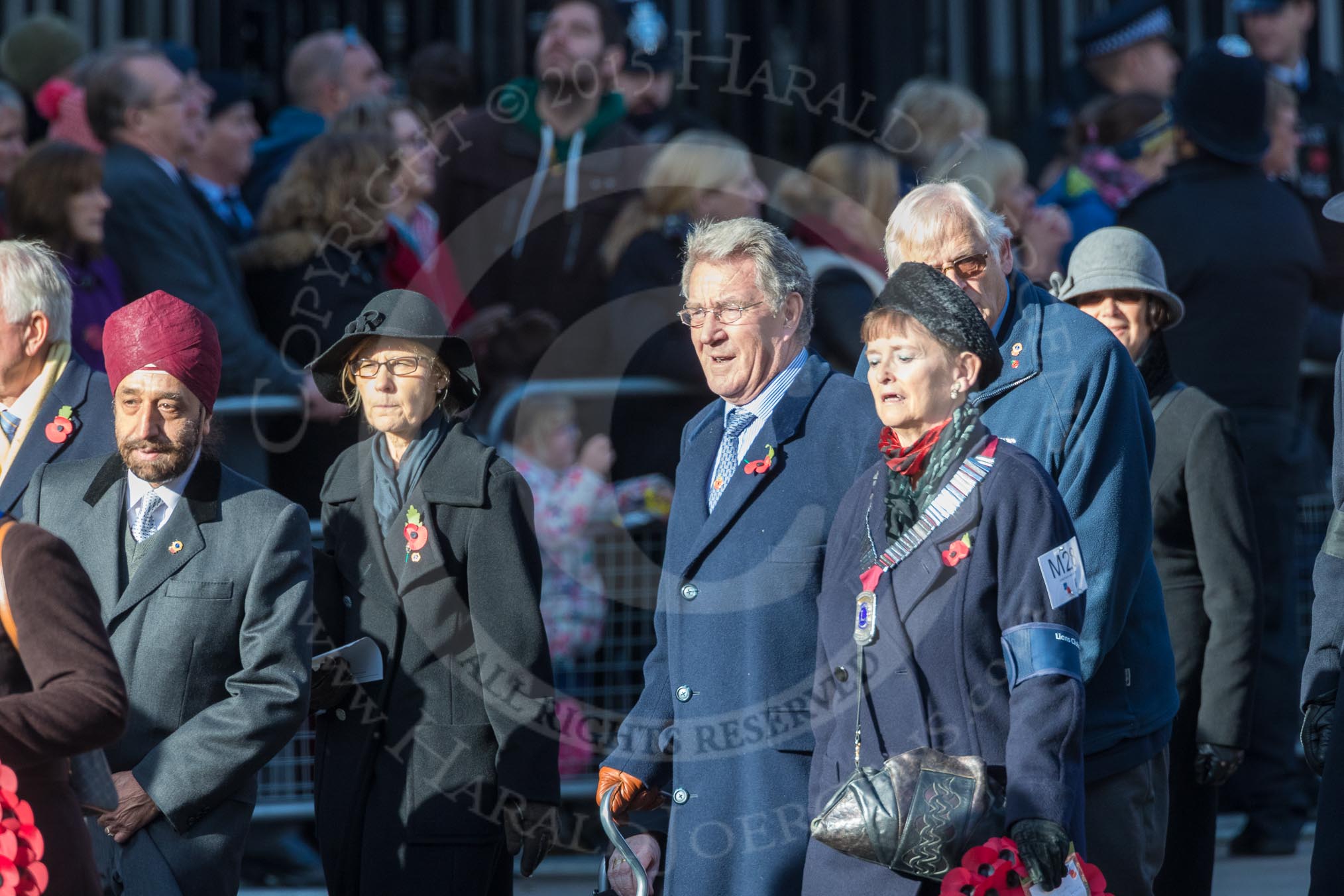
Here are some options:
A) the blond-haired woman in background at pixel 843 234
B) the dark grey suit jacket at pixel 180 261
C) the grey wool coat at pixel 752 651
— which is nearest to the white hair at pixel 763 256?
the grey wool coat at pixel 752 651

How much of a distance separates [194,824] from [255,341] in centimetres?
248

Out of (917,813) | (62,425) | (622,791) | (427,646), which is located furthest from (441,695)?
(917,813)

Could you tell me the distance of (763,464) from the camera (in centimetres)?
395

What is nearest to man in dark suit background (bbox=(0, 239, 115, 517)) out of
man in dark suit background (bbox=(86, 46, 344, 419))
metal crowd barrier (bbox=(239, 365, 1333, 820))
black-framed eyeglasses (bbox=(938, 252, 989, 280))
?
man in dark suit background (bbox=(86, 46, 344, 419))

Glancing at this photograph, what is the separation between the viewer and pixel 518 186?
6820 mm

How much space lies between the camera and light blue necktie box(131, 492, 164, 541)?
158 inches

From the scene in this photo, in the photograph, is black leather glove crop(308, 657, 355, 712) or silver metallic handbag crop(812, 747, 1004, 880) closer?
silver metallic handbag crop(812, 747, 1004, 880)

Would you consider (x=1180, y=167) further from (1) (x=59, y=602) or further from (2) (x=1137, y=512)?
(1) (x=59, y=602)

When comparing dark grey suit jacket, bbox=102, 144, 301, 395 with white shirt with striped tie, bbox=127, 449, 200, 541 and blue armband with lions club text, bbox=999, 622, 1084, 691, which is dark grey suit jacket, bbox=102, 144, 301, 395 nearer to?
white shirt with striped tie, bbox=127, 449, 200, 541

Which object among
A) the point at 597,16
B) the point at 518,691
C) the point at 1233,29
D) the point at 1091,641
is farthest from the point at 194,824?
the point at 1233,29

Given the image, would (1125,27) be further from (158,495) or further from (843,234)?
(158,495)

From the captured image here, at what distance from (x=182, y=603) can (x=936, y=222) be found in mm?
1775

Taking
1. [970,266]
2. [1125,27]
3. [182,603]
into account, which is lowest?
[182,603]

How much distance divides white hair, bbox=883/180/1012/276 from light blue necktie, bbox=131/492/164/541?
64.2 inches
